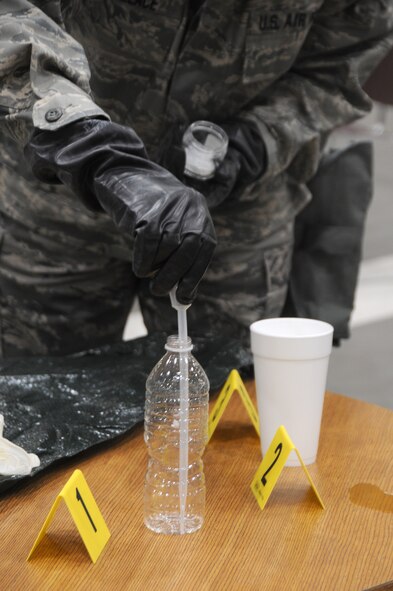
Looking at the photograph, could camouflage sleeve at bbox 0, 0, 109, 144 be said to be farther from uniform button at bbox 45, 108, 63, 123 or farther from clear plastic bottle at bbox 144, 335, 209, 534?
clear plastic bottle at bbox 144, 335, 209, 534

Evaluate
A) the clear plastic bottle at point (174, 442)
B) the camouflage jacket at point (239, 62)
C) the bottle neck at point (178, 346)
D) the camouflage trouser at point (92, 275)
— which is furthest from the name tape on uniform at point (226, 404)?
the camouflage jacket at point (239, 62)

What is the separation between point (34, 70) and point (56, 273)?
0.56 m

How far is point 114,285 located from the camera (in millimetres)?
1812

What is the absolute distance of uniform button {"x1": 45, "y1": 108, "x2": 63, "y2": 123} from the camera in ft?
3.94

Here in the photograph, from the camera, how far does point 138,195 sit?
3.59 feet

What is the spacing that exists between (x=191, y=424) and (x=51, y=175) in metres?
0.39

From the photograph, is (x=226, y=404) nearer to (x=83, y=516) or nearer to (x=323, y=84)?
(x=83, y=516)

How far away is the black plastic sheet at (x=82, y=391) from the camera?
47.4 inches

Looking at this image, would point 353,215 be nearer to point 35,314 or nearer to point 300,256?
point 300,256

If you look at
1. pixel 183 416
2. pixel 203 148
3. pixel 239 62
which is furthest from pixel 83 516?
pixel 239 62

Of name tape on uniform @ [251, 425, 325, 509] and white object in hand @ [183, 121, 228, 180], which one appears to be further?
white object in hand @ [183, 121, 228, 180]

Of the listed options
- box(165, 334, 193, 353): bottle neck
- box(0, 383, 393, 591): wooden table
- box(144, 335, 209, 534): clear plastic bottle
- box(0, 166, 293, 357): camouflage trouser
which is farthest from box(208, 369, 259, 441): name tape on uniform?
box(0, 166, 293, 357): camouflage trouser

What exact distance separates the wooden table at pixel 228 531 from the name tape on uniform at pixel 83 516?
0.01 m

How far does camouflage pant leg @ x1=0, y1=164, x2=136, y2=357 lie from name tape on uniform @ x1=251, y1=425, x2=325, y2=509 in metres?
0.70
